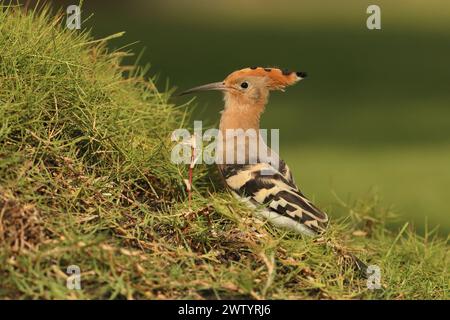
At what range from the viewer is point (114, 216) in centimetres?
345

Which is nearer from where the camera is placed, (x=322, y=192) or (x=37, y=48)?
(x=37, y=48)

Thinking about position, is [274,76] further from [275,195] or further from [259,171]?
[275,195]

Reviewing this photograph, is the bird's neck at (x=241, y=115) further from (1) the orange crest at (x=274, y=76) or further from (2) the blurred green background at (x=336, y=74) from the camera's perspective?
(2) the blurred green background at (x=336, y=74)

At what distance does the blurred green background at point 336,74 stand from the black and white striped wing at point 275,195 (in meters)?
0.97

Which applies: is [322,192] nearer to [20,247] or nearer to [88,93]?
[88,93]

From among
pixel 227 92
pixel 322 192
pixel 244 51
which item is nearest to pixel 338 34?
pixel 244 51

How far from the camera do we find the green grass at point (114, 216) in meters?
3.12

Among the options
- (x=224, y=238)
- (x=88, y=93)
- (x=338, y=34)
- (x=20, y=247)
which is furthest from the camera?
(x=338, y=34)

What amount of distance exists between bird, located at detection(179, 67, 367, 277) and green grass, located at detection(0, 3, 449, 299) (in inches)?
2.8

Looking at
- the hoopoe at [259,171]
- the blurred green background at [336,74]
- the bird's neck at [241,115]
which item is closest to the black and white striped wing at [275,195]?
the hoopoe at [259,171]

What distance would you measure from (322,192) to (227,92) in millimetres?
2668

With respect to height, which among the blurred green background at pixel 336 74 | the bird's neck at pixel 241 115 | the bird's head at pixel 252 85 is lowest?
the bird's neck at pixel 241 115

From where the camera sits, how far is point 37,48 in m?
3.87

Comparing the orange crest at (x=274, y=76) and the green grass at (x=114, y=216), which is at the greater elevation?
the orange crest at (x=274, y=76)
